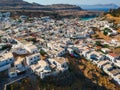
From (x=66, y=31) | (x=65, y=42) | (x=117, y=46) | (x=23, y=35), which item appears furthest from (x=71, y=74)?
(x=66, y=31)

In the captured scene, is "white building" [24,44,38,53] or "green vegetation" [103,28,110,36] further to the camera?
"green vegetation" [103,28,110,36]

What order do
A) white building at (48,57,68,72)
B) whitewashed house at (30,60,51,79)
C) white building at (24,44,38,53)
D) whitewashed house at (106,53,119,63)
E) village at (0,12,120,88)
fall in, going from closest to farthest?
whitewashed house at (30,60,51,79)
village at (0,12,120,88)
white building at (48,57,68,72)
white building at (24,44,38,53)
whitewashed house at (106,53,119,63)

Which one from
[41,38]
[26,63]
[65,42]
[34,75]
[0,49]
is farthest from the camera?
[41,38]

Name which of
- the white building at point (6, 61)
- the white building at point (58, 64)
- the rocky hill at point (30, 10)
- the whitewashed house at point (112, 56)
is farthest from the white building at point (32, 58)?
the rocky hill at point (30, 10)

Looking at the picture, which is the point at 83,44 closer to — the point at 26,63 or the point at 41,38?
the point at 41,38

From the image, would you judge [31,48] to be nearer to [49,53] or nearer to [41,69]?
[49,53]

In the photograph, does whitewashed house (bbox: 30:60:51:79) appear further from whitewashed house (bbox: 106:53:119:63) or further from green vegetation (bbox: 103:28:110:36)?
green vegetation (bbox: 103:28:110:36)

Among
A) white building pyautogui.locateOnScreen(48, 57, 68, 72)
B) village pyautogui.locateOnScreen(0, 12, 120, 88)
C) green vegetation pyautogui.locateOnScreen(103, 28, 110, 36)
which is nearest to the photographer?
village pyautogui.locateOnScreen(0, 12, 120, 88)

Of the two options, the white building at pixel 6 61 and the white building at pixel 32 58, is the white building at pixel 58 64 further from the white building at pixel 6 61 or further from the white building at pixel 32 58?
the white building at pixel 6 61

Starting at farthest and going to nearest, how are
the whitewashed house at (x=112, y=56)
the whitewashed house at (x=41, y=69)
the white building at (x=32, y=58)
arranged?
the whitewashed house at (x=112, y=56) → the white building at (x=32, y=58) → the whitewashed house at (x=41, y=69)

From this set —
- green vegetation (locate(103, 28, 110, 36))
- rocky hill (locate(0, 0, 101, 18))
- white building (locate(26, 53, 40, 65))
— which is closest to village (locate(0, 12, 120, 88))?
white building (locate(26, 53, 40, 65))

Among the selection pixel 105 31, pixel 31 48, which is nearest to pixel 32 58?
pixel 31 48
